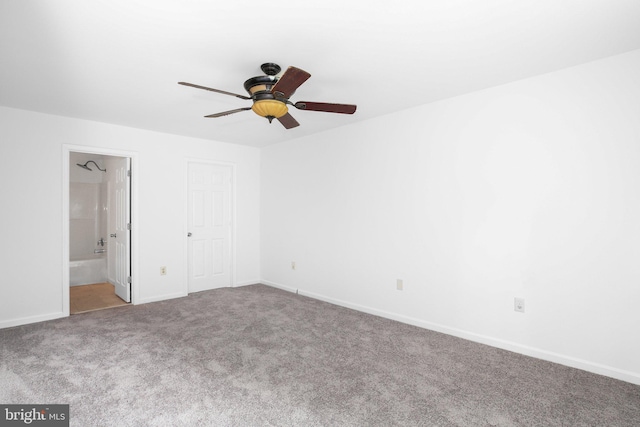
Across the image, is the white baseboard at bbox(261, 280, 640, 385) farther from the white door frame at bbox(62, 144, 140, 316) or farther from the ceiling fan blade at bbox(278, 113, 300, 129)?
the white door frame at bbox(62, 144, 140, 316)

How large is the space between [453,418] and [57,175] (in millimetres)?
4451

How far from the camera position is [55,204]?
3713mm

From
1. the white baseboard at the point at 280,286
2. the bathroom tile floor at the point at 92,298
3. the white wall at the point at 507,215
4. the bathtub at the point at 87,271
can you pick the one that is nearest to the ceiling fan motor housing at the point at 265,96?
the white wall at the point at 507,215

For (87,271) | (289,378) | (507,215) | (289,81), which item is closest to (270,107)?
(289,81)

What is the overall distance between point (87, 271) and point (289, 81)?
17.6 feet

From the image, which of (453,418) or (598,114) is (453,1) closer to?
(598,114)

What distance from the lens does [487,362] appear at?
8.55 feet

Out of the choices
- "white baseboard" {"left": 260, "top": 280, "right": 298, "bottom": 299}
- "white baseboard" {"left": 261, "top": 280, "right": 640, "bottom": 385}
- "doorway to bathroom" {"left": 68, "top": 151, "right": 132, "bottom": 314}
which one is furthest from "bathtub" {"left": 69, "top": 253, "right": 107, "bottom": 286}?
"white baseboard" {"left": 261, "top": 280, "right": 640, "bottom": 385}

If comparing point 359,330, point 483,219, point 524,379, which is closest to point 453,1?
point 483,219

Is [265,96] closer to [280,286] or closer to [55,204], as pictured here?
[55,204]

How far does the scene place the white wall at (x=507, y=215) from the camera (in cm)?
236

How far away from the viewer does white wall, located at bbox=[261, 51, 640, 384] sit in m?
2.36

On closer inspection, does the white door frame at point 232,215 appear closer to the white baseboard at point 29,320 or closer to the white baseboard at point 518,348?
the white baseboard at point 29,320

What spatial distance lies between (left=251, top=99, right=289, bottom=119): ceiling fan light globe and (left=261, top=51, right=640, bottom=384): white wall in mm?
1655
